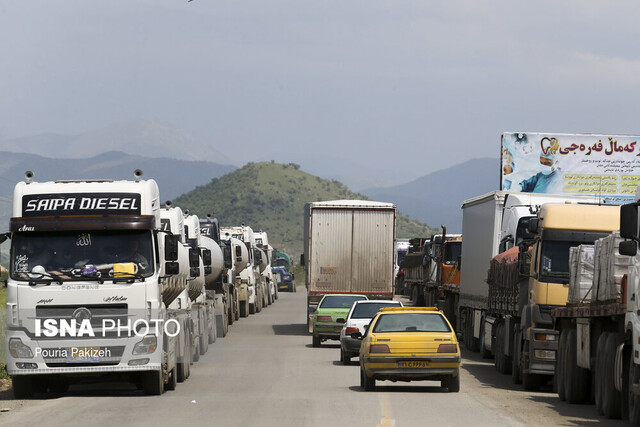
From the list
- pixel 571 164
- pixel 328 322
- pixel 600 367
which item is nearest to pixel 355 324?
pixel 328 322

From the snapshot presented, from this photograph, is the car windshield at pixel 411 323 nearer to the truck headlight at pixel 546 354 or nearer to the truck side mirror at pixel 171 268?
the truck headlight at pixel 546 354

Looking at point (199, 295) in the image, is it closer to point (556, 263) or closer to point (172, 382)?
point (172, 382)

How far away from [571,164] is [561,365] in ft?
73.1

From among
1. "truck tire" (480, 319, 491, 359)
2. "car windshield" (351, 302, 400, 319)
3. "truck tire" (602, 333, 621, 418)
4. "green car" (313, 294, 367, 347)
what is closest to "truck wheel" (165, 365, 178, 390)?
"truck tire" (602, 333, 621, 418)

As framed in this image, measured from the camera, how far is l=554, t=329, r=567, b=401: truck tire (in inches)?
779

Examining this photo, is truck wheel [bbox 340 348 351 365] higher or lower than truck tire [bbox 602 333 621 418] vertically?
lower

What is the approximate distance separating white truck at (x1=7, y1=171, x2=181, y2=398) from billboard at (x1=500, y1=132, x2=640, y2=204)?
897 inches

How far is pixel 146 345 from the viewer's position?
1853 cm

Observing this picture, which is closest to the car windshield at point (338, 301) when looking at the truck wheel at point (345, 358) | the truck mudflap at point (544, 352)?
the truck wheel at point (345, 358)

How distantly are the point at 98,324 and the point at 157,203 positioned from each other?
2469mm

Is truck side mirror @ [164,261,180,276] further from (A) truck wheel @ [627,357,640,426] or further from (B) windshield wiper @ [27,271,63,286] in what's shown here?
(A) truck wheel @ [627,357,640,426]

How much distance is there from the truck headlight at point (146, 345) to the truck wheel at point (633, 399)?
23.6 ft

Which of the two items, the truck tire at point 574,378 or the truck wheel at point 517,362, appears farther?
the truck wheel at point 517,362

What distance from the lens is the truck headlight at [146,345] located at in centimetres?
1844
